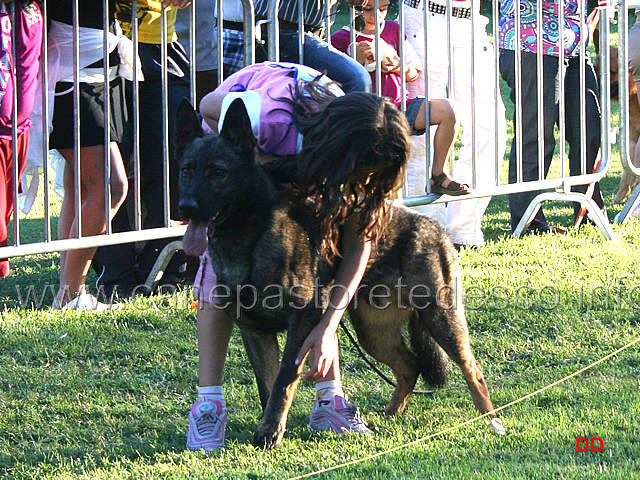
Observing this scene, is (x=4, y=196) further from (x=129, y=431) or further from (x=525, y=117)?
(x=525, y=117)

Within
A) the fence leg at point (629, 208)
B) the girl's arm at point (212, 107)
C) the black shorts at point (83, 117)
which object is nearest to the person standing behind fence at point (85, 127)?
the black shorts at point (83, 117)

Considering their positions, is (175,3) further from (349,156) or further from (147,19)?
(349,156)

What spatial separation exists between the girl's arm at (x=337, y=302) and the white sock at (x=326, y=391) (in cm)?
25

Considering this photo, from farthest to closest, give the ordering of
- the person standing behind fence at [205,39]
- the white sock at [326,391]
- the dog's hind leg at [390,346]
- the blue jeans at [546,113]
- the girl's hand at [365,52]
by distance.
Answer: the blue jeans at [546,113], the girl's hand at [365,52], the person standing behind fence at [205,39], the dog's hind leg at [390,346], the white sock at [326,391]

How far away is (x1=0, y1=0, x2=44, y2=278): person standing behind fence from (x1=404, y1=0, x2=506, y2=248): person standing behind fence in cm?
308

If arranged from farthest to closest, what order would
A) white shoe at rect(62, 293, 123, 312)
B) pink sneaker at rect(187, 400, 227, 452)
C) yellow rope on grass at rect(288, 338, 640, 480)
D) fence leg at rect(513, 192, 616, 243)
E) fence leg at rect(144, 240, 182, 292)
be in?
fence leg at rect(513, 192, 616, 243) < fence leg at rect(144, 240, 182, 292) < white shoe at rect(62, 293, 123, 312) < pink sneaker at rect(187, 400, 227, 452) < yellow rope on grass at rect(288, 338, 640, 480)

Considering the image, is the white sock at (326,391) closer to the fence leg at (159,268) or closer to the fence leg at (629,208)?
the fence leg at (159,268)

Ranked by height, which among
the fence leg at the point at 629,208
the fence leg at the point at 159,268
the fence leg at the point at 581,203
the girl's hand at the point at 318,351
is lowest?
the fence leg at the point at 629,208

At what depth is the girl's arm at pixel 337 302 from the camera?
3.27 metres

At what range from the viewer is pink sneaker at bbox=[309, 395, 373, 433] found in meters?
3.56

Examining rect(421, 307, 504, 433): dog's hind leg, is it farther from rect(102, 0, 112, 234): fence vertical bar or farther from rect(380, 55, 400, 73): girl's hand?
rect(380, 55, 400, 73): girl's hand

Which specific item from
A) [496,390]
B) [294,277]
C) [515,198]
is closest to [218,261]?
[294,277]

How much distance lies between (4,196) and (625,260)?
3.92 meters

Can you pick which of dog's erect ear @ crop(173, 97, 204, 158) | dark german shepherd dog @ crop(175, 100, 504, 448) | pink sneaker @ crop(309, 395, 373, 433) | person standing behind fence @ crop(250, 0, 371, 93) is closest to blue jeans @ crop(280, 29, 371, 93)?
person standing behind fence @ crop(250, 0, 371, 93)
